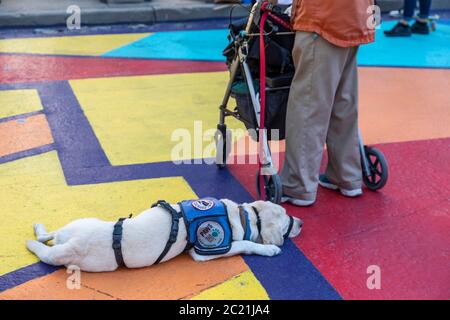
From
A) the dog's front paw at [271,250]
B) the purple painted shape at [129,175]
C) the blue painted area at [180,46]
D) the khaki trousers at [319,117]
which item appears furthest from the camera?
the blue painted area at [180,46]

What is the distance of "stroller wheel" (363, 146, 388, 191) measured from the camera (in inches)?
171

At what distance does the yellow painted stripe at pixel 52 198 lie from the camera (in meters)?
3.73

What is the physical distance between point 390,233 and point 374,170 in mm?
687

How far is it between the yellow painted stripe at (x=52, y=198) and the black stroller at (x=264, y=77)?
26.1 inches

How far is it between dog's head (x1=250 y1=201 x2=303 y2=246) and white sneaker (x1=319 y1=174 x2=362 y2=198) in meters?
0.78

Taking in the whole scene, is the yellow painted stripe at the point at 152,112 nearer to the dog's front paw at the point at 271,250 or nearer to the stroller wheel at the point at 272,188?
the stroller wheel at the point at 272,188

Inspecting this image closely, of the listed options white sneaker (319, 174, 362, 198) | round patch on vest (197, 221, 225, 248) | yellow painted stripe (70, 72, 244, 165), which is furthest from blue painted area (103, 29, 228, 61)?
round patch on vest (197, 221, 225, 248)

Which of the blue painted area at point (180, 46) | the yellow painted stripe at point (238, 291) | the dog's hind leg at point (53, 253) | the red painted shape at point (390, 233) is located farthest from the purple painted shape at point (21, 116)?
the yellow painted stripe at point (238, 291)

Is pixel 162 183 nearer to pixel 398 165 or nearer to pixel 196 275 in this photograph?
pixel 196 275

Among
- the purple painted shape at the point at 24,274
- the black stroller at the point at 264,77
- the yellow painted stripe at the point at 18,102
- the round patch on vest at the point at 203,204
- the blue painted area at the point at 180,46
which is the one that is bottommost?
the blue painted area at the point at 180,46

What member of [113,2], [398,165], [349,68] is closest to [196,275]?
[349,68]

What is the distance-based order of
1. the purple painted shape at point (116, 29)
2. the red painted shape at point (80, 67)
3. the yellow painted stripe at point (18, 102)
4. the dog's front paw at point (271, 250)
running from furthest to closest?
the purple painted shape at point (116, 29)
the red painted shape at point (80, 67)
the yellow painted stripe at point (18, 102)
the dog's front paw at point (271, 250)
